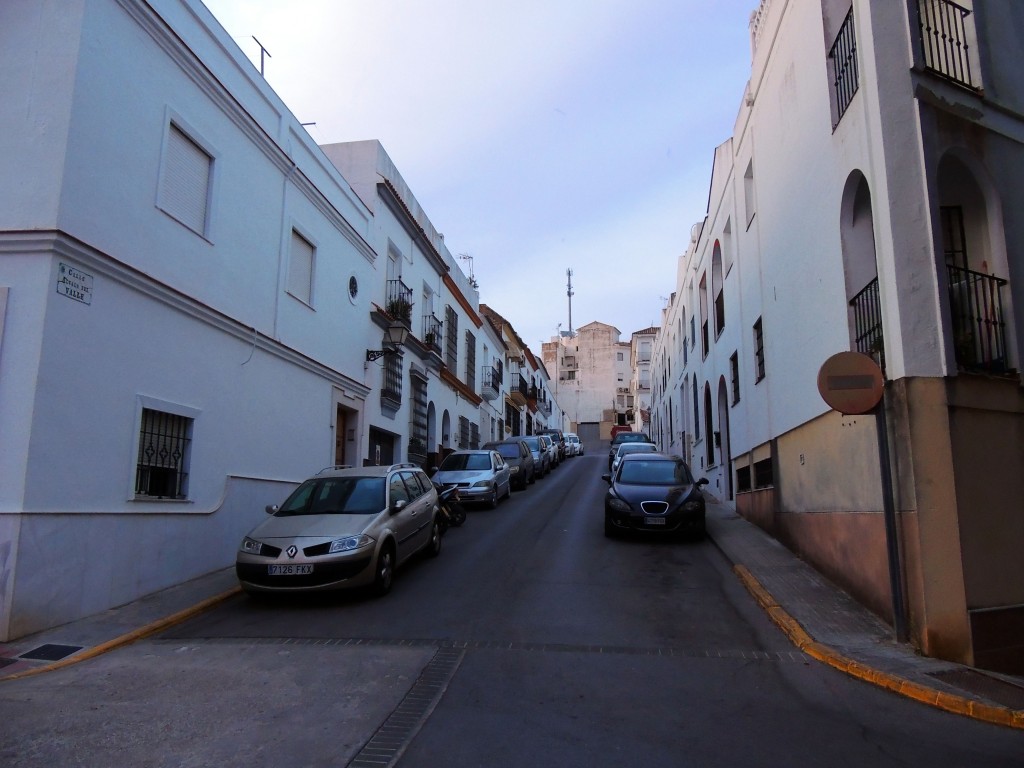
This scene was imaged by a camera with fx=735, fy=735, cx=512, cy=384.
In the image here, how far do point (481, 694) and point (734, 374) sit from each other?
1288 cm

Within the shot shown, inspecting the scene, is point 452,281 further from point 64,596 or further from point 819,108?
point 64,596

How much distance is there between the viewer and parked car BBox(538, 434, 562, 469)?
101 ft

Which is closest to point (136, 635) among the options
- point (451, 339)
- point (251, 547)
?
point (251, 547)

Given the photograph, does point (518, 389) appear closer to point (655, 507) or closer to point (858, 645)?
point (655, 507)

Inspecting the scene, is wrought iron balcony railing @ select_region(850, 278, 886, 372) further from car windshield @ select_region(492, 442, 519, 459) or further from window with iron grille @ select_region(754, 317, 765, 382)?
car windshield @ select_region(492, 442, 519, 459)

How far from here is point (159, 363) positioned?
961cm

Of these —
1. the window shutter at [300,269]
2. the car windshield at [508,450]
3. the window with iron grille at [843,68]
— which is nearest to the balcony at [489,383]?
the car windshield at [508,450]

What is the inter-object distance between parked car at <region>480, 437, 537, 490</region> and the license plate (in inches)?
546

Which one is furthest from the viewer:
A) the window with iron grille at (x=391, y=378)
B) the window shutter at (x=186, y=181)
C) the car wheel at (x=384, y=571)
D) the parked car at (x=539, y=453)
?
the parked car at (x=539, y=453)

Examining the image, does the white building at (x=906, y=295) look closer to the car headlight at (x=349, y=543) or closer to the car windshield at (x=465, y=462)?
the car headlight at (x=349, y=543)

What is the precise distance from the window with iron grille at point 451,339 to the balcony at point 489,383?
442 centimetres

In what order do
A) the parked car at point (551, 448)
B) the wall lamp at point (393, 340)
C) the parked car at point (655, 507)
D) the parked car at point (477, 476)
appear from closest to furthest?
the parked car at point (655, 507) → the wall lamp at point (393, 340) → the parked car at point (477, 476) → the parked car at point (551, 448)

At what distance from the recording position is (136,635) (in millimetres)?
7520

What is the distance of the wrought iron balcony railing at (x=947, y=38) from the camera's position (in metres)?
8.75
